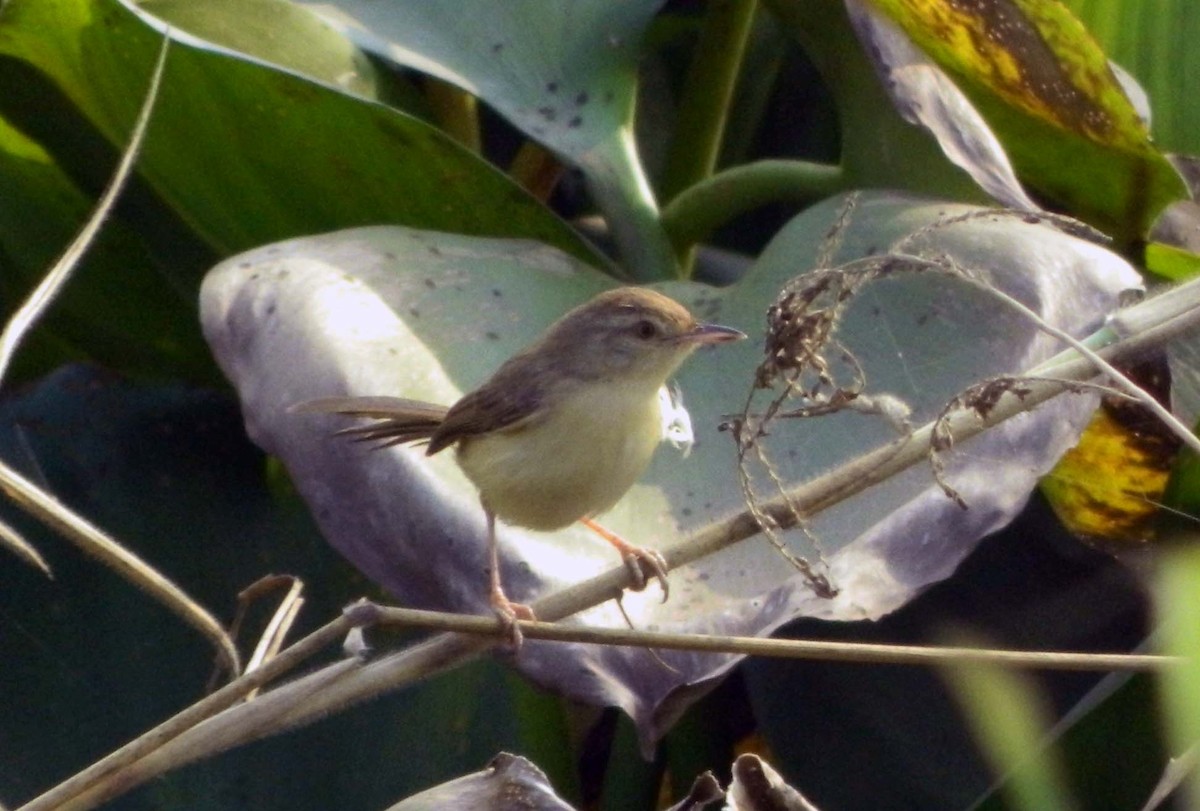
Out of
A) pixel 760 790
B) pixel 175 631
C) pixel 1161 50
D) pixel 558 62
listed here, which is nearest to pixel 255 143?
pixel 558 62

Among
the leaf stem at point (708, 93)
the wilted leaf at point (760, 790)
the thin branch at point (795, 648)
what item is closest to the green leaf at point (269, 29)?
the leaf stem at point (708, 93)

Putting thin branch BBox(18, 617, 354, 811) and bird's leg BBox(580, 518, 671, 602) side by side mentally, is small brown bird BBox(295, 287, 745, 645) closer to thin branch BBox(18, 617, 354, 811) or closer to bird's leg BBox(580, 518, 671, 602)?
bird's leg BBox(580, 518, 671, 602)

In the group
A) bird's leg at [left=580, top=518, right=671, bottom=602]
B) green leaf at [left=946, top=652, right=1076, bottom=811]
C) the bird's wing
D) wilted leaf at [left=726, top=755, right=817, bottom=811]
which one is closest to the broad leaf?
the bird's wing

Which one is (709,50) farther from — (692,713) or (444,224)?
(692,713)

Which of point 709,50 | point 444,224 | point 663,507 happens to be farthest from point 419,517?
point 709,50

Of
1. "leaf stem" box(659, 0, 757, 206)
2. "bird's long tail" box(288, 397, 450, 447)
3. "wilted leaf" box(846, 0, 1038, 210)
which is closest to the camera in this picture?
"bird's long tail" box(288, 397, 450, 447)

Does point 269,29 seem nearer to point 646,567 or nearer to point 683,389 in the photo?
point 683,389
